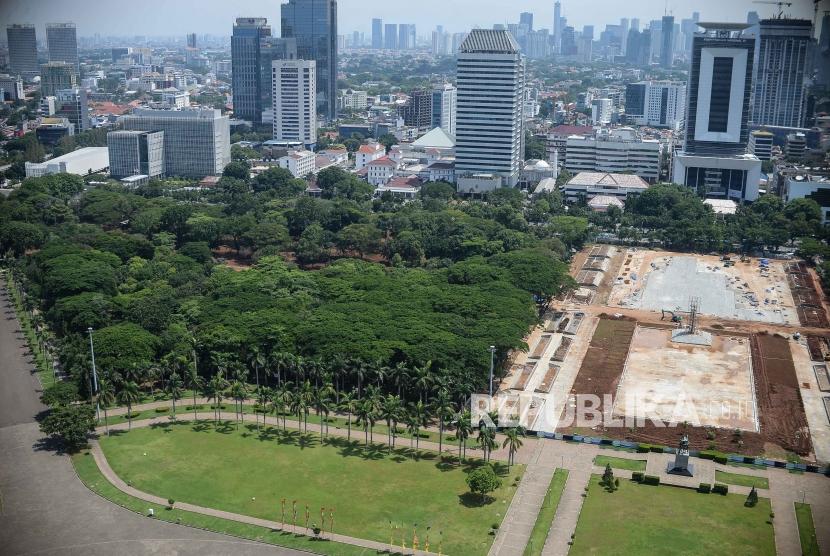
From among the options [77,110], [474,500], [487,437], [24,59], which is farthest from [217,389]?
[77,110]

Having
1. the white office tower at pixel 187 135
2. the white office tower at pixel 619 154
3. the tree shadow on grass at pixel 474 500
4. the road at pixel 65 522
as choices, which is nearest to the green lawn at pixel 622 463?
the tree shadow on grass at pixel 474 500

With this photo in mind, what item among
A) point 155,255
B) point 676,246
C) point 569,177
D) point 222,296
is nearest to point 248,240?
point 155,255

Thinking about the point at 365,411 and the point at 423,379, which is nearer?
the point at 365,411

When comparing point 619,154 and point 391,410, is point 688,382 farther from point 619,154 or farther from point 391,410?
point 619,154

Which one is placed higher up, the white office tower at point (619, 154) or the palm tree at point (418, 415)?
the white office tower at point (619, 154)

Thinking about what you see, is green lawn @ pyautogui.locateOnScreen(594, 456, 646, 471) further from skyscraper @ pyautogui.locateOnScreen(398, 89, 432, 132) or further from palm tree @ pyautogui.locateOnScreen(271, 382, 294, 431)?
skyscraper @ pyautogui.locateOnScreen(398, 89, 432, 132)

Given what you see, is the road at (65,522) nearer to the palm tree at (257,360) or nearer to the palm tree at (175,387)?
the palm tree at (175,387)
